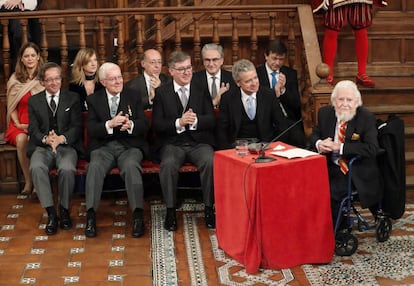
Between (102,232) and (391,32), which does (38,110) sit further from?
(391,32)

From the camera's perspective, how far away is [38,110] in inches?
241

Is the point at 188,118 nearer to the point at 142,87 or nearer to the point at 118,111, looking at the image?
the point at 118,111

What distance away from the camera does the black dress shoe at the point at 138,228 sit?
5.72m

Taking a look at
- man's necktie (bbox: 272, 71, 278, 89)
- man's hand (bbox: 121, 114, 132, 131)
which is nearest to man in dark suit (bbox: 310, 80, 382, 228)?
man's necktie (bbox: 272, 71, 278, 89)

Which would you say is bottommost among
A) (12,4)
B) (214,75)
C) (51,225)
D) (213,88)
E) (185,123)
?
(51,225)

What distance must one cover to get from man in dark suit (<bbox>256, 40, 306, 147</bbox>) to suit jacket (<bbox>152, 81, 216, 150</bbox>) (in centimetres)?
61

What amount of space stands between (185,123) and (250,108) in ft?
1.66

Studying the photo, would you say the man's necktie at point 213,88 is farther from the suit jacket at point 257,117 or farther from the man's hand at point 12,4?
the man's hand at point 12,4

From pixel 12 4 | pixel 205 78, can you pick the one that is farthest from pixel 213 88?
pixel 12 4

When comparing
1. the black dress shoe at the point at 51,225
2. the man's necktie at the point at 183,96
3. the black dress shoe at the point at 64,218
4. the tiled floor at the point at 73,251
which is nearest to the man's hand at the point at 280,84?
the man's necktie at the point at 183,96

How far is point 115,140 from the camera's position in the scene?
6070mm

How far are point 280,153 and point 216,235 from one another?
82cm

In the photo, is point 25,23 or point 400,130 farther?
point 25,23

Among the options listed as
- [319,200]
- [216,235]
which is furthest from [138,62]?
[319,200]
